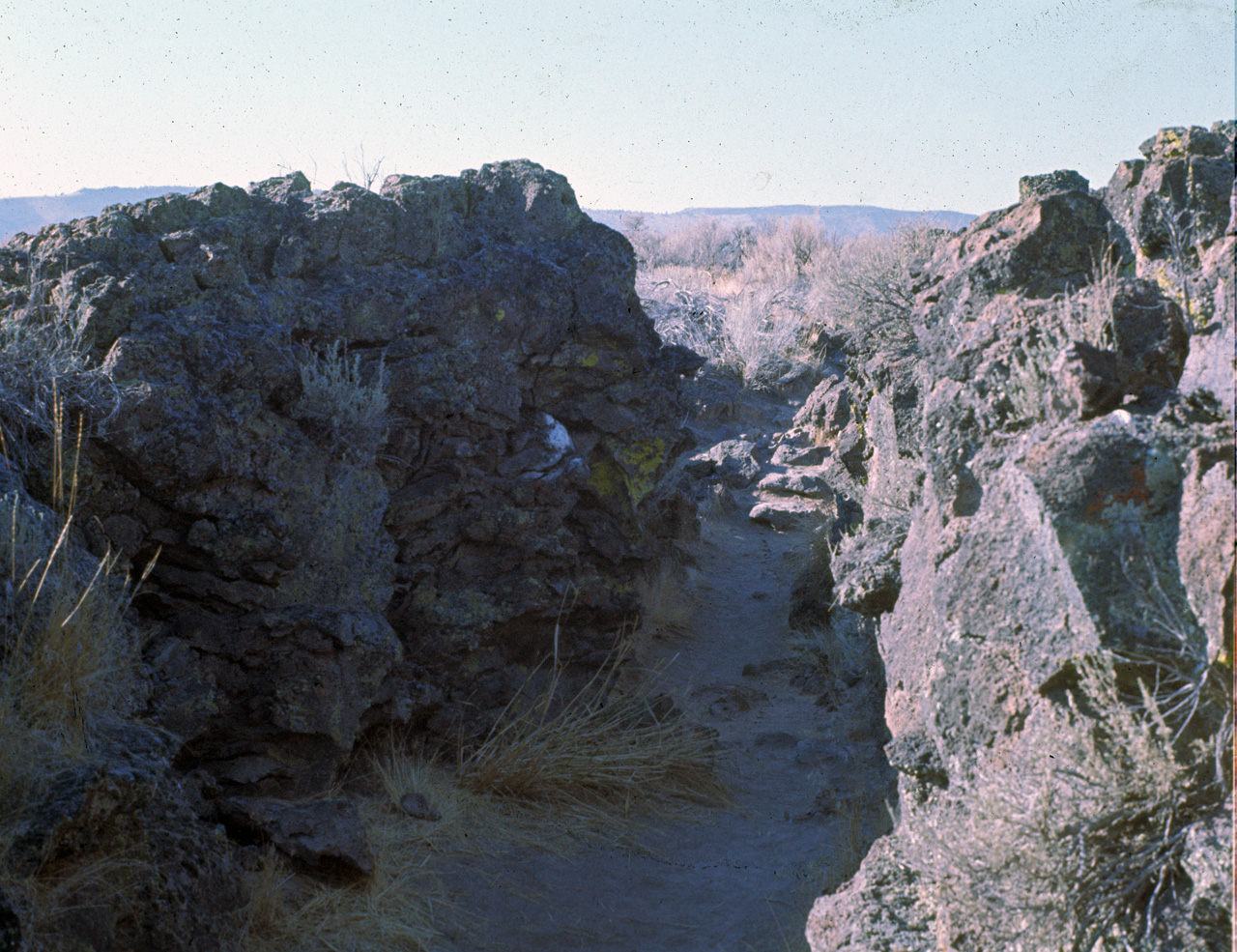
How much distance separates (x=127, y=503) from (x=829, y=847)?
3.25 meters

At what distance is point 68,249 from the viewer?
4.42m

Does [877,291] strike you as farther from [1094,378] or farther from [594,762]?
[1094,378]

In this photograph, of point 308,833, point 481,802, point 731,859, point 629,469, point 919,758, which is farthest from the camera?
point 629,469

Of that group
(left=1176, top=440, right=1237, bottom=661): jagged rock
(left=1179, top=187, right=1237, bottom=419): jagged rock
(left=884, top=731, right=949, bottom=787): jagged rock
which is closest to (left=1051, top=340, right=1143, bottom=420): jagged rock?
(left=1179, top=187, right=1237, bottom=419): jagged rock

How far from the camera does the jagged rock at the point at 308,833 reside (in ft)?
11.5

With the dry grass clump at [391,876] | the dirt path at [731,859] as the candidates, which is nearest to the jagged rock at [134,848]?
the dry grass clump at [391,876]

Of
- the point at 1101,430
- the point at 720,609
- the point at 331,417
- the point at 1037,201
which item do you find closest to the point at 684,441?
the point at 720,609

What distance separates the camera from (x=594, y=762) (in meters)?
4.79

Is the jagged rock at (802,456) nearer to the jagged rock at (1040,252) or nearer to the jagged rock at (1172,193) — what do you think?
the jagged rock at (1040,252)

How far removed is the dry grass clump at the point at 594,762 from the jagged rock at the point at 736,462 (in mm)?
6155

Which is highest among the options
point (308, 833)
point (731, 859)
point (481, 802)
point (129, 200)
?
point (129, 200)

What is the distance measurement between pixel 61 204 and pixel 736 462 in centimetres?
5966

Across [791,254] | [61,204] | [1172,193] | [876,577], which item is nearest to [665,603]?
[876,577]

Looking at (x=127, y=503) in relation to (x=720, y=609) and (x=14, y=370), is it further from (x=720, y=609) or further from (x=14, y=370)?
(x=720, y=609)
